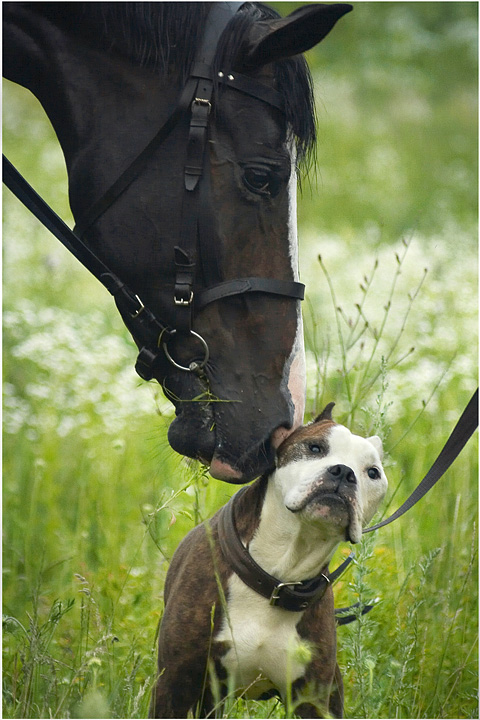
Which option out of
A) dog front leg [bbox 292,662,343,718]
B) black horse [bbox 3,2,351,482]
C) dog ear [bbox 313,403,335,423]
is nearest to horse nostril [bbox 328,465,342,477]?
black horse [bbox 3,2,351,482]

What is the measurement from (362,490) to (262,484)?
0.38 metres

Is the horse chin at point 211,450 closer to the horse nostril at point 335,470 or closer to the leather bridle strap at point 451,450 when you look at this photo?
the horse nostril at point 335,470

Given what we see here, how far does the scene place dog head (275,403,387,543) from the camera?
8.29ft

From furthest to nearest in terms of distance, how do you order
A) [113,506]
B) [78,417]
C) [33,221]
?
[33,221]
[78,417]
[113,506]

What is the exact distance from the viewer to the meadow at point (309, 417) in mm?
3182

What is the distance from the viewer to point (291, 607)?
2.74 meters

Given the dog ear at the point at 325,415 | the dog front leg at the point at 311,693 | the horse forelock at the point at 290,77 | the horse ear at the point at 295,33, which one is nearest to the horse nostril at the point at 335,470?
the dog ear at the point at 325,415

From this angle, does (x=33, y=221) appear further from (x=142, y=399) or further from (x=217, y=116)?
(x=217, y=116)

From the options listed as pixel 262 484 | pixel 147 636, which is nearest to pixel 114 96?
pixel 262 484

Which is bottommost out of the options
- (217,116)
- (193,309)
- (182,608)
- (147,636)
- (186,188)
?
(147,636)

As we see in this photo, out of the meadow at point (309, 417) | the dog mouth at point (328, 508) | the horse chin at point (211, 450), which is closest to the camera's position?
the dog mouth at point (328, 508)

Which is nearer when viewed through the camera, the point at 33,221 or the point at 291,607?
the point at 291,607

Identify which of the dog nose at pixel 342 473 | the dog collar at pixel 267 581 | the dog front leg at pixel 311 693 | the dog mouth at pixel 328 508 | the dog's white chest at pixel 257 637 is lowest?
the dog front leg at pixel 311 693

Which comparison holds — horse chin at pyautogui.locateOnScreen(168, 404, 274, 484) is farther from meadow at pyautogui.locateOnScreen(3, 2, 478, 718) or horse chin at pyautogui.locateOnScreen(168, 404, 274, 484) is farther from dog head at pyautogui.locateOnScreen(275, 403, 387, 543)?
meadow at pyautogui.locateOnScreen(3, 2, 478, 718)
